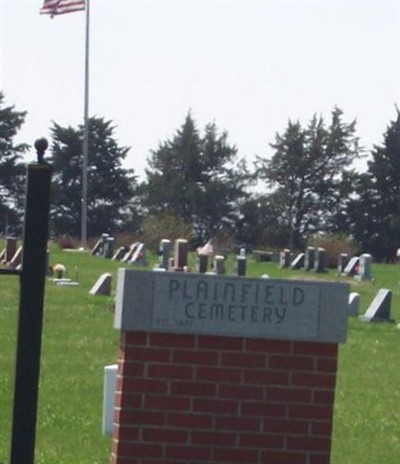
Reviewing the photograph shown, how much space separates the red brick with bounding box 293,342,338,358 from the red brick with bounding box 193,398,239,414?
41 centimetres

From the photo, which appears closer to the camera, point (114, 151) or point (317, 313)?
point (317, 313)

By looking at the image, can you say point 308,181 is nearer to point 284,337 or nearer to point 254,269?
point 254,269

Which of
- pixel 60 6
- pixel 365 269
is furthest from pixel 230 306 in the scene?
pixel 60 6

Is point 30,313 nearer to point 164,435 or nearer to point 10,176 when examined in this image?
point 164,435

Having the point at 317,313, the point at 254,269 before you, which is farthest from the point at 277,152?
the point at 317,313

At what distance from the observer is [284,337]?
8008 millimetres

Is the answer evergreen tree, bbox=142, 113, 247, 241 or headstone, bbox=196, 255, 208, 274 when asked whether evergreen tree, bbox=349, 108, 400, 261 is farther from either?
headstone, bbox=196, 255, 208, 274

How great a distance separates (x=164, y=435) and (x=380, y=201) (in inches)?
2692

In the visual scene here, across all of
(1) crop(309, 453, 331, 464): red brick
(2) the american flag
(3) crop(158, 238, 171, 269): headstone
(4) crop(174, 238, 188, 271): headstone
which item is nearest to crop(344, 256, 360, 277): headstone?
(3) crop(158, 238, 171, 269): headstone

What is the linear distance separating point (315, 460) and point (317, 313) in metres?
0.73

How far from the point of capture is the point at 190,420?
801 centimetres

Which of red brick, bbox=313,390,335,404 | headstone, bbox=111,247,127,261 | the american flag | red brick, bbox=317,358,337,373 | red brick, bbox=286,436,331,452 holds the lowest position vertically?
headstone, bbox=111,247,127,261

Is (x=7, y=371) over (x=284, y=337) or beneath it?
beneath

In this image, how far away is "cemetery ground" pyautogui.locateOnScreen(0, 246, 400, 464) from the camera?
12695mm
